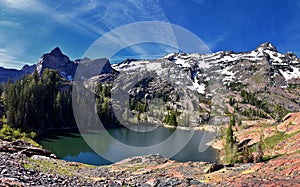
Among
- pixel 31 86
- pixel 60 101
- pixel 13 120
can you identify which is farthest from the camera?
pixel 60 101

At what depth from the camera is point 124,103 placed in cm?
18325

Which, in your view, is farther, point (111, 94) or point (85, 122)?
point (111, 94)

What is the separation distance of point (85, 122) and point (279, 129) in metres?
107

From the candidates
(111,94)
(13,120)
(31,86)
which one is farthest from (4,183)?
(111,94)

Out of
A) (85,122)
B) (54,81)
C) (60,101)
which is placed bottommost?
(85,122)

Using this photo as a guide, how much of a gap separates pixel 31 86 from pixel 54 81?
95.7 ft

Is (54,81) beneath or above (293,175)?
above

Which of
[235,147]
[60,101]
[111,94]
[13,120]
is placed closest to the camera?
[235,147]

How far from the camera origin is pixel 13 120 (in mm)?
88625

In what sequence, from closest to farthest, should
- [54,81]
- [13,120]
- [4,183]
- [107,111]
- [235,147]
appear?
[4,183]
[235,147]
[13,120]
[54,81]
[107,111]

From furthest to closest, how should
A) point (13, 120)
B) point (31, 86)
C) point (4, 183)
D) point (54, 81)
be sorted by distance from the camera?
point (54, 81), point (31, 86), point (13, 120), point (4, 183)

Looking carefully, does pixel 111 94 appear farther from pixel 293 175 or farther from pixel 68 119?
pixel 293 175

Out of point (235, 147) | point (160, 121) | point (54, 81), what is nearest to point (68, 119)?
point (54, 81)

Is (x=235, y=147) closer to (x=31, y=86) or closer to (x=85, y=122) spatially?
(x=31, y=86)
